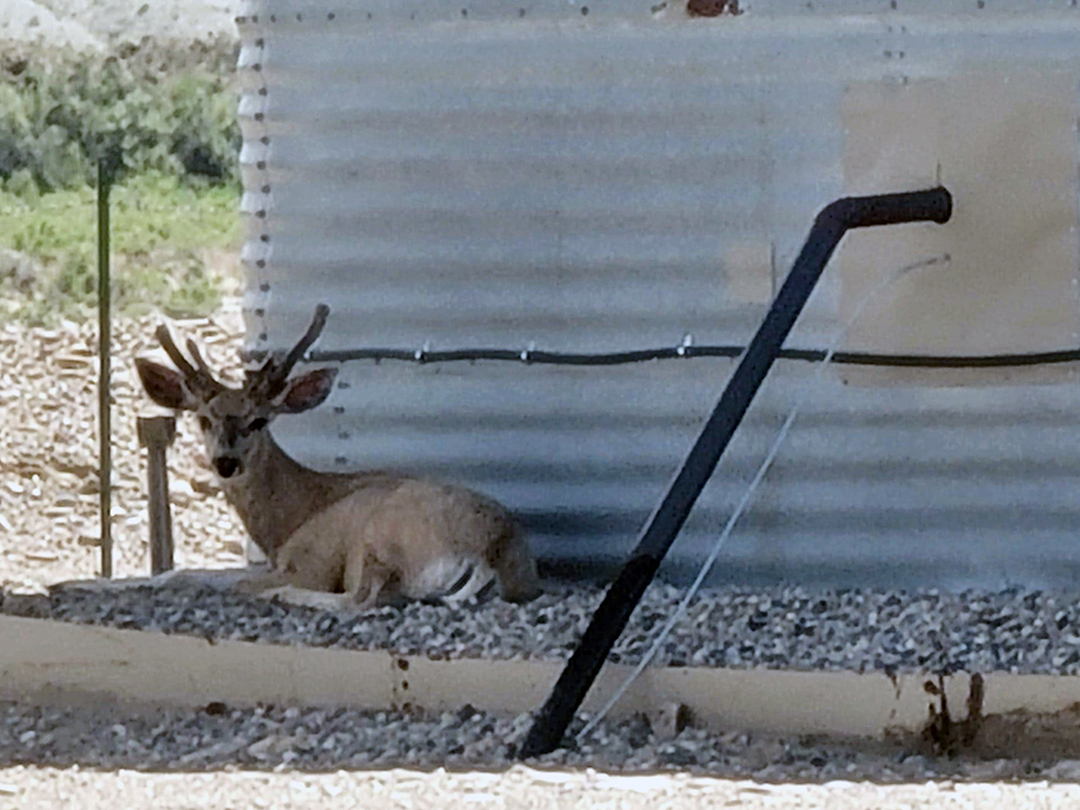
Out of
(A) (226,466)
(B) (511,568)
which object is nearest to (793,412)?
(B) (511,568)

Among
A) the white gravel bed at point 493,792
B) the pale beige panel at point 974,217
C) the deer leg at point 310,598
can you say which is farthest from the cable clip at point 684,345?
the white gravel bed at point 493,792

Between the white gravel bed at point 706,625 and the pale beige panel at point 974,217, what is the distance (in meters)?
0.79

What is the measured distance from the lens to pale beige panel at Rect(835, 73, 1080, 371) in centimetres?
661

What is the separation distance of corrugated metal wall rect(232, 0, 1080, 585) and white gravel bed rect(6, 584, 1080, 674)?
0.92 feet

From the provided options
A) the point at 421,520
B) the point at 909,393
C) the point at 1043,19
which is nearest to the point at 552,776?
the point at 421,520

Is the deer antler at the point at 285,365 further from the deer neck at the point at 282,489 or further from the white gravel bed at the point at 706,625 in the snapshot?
the white gravel bed at the point at 706,625

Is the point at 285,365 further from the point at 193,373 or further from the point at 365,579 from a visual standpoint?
the point at 365,579

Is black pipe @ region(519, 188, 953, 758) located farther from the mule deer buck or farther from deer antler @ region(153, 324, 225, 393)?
deer antler @ region(153, 324, 225, 393)

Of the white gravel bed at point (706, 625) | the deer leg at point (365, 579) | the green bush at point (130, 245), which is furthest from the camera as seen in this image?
the green bush at point (130, 245)

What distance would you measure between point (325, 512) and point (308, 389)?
372mm

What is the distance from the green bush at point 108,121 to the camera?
15062mm

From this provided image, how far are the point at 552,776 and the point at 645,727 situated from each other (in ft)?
1.74

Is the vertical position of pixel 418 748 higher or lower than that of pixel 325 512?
lower

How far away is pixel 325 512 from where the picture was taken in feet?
22.5
